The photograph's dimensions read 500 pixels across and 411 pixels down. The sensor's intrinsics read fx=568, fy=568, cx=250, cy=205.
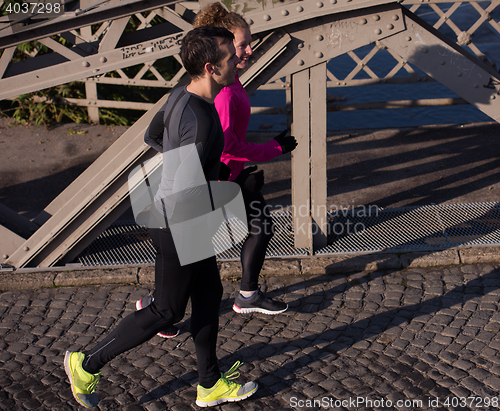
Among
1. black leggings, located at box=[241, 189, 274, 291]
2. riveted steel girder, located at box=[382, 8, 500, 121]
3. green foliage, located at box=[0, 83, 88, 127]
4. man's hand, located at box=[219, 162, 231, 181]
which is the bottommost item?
black leggings, located at box=[241, 189, 274, 291]

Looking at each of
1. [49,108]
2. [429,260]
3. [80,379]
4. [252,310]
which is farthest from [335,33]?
[49,108]

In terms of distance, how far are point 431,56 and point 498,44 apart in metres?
9.36

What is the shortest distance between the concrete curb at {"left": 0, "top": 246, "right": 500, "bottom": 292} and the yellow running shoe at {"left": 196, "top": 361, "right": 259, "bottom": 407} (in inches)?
58.0

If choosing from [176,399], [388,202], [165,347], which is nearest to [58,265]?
[165,347]

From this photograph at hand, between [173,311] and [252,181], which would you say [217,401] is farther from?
[252,181]

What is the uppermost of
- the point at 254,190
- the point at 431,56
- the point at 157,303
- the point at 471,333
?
the point at 431,56

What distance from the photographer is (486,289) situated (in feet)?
14.6

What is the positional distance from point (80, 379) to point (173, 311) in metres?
0.69

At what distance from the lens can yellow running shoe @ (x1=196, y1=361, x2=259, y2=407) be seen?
3324 millimetres

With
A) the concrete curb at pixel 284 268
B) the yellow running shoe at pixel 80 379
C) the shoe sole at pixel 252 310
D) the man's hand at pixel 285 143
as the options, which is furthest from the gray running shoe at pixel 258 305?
the yellow running shoe at pixel 80 379

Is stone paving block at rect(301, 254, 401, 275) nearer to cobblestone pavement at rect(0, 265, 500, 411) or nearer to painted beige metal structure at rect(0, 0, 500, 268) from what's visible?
cobblestone pavement at rect(0, 265, 500, 411)

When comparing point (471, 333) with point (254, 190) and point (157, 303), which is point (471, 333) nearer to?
point (254, 190)

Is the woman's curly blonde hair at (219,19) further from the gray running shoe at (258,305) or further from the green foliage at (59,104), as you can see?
the green foliage at (59,104)

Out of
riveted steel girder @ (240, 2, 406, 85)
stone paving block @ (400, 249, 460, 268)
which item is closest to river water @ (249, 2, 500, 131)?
stone paving block @ (400, 249, 460, 268)
